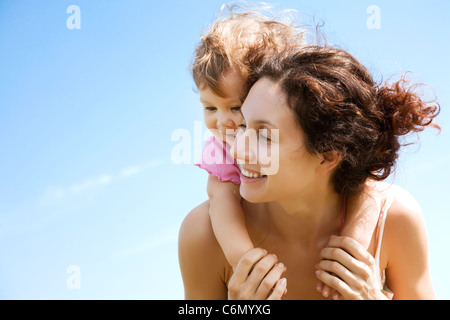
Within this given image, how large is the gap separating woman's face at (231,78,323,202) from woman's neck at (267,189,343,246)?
227 millimetres

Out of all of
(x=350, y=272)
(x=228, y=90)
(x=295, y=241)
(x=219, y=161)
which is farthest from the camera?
(x=219, y=161)

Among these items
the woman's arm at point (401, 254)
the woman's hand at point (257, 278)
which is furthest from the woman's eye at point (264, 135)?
the woman's arm at point (401, 254)

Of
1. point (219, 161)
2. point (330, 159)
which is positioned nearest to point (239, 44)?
point (219, 161)

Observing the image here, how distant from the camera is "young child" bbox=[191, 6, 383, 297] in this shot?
3086mm

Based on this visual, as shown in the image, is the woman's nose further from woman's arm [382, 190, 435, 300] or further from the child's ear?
woman's arm [382, 190, 435, 300]

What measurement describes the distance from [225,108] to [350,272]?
1.40 m

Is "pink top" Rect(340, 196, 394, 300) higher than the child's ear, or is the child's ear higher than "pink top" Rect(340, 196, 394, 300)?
the child's ear

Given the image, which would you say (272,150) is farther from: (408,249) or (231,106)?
(408,249)

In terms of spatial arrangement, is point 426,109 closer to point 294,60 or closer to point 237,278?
point 294,60

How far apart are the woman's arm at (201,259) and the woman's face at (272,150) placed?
550 millimetres

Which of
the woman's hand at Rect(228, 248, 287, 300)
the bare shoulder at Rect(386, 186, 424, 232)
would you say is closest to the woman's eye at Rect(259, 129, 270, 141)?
the woman's hand at Rect(228, 248, 287, 300)

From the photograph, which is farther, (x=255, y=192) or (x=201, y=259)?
(x=201, y=259)

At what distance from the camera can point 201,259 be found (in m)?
3.44
